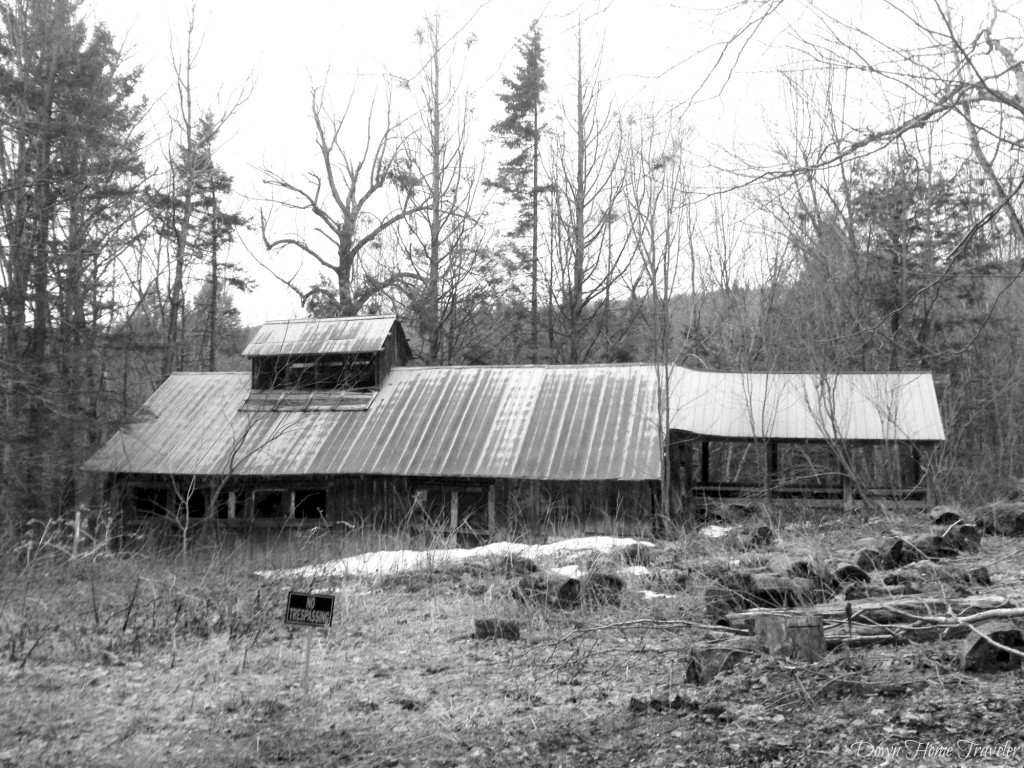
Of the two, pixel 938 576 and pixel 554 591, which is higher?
pixel 938 576

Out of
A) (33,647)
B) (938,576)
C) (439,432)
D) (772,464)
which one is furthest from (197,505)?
(938,576)

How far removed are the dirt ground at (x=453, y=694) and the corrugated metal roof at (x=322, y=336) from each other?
1505cm

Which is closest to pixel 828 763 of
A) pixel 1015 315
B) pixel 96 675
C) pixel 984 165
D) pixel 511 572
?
pixel 984 165

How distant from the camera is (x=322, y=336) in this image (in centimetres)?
2397

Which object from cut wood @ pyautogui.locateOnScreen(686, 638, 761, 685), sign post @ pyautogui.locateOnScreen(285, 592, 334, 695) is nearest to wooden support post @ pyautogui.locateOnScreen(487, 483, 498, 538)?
sign post @ pyautogui.locateOnScreen(285, 592, 334, 695)

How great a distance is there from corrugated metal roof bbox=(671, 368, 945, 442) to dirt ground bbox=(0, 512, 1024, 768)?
11986 mm

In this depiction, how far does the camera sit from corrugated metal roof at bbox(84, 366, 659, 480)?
756 inches

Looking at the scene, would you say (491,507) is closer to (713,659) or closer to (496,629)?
(496,629)

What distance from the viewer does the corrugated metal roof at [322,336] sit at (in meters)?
23.3

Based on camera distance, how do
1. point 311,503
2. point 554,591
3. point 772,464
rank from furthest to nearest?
1. point 772,464
2. point 311,503
3. point 554,591

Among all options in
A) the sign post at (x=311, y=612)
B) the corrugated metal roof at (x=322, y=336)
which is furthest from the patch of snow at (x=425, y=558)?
the corrugated metal roof at (x=322, y=336)

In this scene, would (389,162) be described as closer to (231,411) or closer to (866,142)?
(231,411)

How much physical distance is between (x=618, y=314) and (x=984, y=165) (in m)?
30.0

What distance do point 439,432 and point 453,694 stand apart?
14987 millimetres
